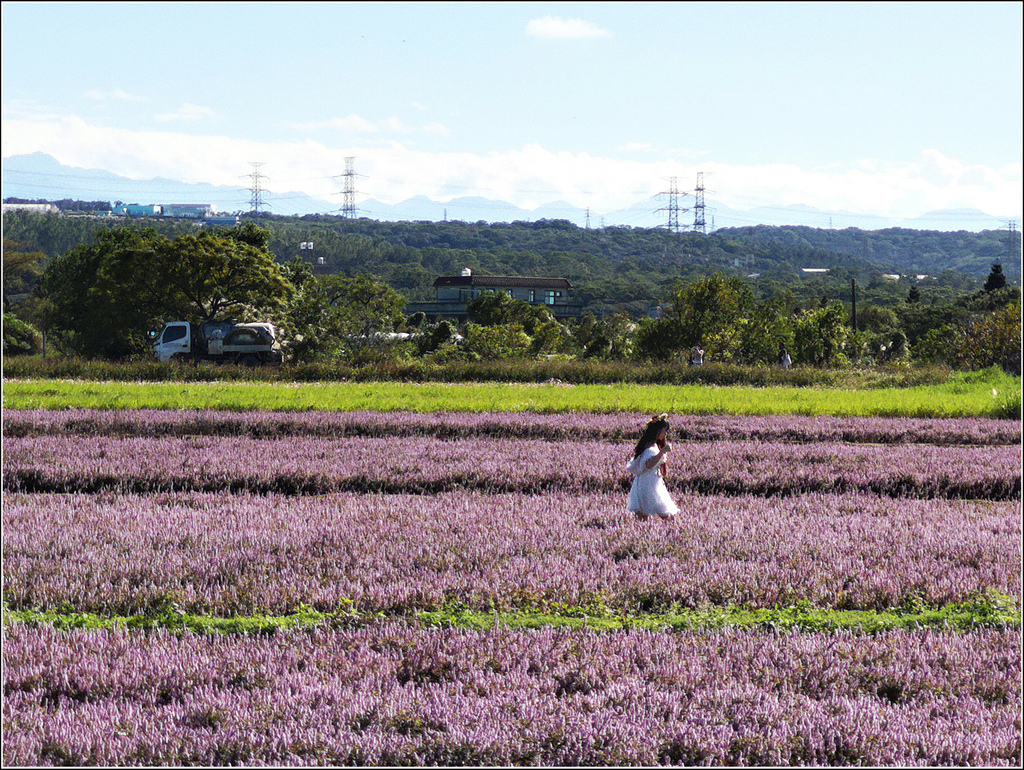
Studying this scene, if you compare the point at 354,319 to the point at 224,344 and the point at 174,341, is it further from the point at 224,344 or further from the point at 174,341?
the point at 174,341

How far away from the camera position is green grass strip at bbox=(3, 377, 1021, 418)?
18.4 metres

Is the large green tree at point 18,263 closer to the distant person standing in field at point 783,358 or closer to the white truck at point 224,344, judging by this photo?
the white truck at point 224,344

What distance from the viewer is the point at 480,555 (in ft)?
22.3

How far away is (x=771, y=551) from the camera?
7.03m

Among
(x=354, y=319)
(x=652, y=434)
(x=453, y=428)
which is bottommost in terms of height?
(x=453, y=428)

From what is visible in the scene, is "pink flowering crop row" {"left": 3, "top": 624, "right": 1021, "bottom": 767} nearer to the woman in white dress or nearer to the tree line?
the woman in white dress

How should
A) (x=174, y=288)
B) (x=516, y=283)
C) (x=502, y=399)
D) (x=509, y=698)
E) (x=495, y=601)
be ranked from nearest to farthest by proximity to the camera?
(x=509, y=698) < (x=495, y=601) < (x=502, y=399) < (x=174, y=288) < (x=516, y=283)

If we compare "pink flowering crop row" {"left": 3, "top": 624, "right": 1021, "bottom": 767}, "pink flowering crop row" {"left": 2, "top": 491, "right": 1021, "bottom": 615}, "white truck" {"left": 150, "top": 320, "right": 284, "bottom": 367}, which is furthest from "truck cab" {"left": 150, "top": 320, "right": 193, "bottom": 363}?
"pink flowering crop row" {"left": 3, "top": 624, "right": 1021, "bottom": 767}

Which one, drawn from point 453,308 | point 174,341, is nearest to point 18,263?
point 174,341

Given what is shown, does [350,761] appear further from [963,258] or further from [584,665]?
[963,258]

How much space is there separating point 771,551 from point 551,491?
3.94m

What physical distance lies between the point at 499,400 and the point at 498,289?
6631 cm

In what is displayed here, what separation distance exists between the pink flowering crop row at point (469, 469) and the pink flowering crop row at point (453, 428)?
2.18 meters

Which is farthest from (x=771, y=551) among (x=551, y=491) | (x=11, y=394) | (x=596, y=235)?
(x=596, y=235)
